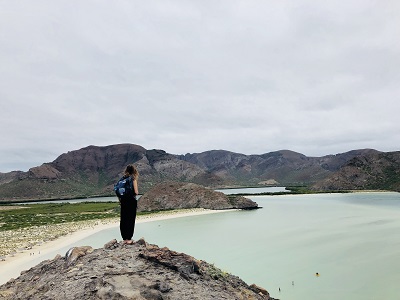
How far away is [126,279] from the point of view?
28.2ft

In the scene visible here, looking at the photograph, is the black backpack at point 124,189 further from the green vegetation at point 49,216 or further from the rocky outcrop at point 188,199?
the rocky outcrop at point 188,199

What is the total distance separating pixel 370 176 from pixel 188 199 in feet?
465

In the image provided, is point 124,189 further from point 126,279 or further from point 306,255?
point 306,255

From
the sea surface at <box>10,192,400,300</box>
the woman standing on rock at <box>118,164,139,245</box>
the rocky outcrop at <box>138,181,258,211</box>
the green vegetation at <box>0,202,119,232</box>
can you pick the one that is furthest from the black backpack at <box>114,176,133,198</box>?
the rocky outcrop at <box>138,181,258,211</box>

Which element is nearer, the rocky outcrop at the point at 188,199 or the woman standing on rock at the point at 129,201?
the woman standing on rock at the point at 129,201

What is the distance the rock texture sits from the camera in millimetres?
8188

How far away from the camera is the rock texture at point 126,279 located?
8188mm

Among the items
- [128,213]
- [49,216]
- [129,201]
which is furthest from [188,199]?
[129,201]

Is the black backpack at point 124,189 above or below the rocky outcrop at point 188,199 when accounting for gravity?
above

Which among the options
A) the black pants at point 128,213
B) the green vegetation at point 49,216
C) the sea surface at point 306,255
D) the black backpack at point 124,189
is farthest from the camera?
the green vegetation at point 49,216

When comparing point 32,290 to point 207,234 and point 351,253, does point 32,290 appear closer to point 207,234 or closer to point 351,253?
point 351,253

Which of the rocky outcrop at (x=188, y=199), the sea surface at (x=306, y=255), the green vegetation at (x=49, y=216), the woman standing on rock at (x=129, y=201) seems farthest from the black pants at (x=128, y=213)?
the rocky outcrop at (x=188, y=199)

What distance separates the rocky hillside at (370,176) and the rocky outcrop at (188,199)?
120m

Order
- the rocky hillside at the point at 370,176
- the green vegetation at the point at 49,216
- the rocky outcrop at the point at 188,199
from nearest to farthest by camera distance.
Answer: the green vegetation at the point at 49,216, the rocky outcrop at the point at 188,199, the rocky hillside at the point at 370,176
